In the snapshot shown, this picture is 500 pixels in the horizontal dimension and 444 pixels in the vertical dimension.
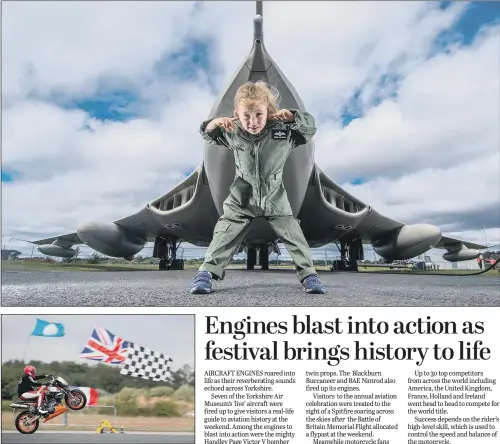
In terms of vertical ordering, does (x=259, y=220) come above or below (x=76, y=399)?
above

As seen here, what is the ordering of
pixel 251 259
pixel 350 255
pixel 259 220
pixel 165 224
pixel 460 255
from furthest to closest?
pixel 460 255 → pixel 251 259 → pixel 350 255 → pixel 165 224 → pixel 259 220

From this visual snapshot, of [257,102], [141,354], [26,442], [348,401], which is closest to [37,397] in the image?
[26,442]

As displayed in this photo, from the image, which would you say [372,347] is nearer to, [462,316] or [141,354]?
[462,316]

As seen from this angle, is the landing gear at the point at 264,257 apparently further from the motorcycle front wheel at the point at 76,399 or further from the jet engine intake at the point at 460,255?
the motorcycle front wheel at the point at 76,399

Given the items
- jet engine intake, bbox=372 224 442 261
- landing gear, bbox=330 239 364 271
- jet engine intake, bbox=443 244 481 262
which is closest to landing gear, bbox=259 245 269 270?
landing gear, bbox=330 239 364 271

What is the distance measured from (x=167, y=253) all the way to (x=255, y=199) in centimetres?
341

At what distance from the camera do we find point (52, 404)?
1.26m

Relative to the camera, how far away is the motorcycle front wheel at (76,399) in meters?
1.27

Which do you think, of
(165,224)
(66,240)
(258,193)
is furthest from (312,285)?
(66,240)

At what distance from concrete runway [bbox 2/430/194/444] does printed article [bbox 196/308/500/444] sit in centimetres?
9

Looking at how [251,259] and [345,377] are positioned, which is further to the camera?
[251,259]

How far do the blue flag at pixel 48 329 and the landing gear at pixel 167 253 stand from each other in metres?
3.21

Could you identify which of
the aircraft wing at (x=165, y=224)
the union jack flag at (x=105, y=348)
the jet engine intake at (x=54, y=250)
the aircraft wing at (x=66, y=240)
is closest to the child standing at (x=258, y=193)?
the union jack flag at (x=105, y=348)

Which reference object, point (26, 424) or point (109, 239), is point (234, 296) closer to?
point (26, 424)
